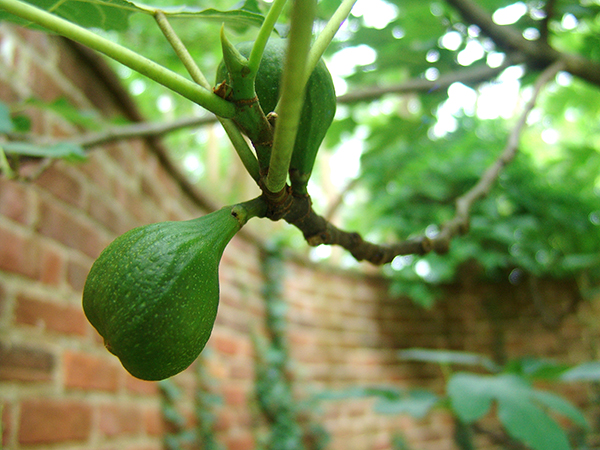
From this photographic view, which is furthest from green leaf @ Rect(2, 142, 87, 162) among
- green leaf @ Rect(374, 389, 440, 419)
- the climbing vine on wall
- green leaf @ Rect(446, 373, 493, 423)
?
the climbing vine on wall

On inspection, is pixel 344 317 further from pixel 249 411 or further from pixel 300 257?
pixel 249 411

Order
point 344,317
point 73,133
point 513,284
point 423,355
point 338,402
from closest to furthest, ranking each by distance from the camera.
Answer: point 73,133 → point 423,355 → point 338,402 → point 344,317 → point 513,284

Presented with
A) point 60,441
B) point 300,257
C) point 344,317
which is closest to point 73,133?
point 60,441

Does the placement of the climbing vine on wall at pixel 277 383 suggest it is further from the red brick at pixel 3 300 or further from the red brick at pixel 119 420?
the red brick at pixel 3 300

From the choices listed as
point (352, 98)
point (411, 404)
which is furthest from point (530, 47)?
point (411, 404)

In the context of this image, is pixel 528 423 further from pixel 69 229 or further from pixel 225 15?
pixel 69 229

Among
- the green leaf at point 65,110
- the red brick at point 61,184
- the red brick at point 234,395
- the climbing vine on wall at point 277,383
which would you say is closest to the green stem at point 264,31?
the green leaf at point 65,110

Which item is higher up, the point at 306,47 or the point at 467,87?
the point at 467,87
